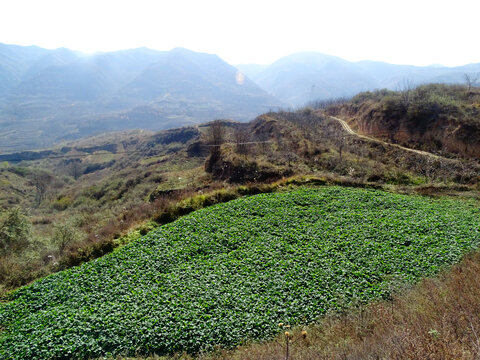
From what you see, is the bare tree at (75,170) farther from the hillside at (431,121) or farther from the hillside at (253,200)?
the hillside at (431,121)

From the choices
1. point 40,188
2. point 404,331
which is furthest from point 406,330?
point 40,188

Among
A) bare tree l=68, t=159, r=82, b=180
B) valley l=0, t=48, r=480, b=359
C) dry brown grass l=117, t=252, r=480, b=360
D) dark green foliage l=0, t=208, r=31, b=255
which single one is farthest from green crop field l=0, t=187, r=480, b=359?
bare tree l=68, t=159, r=82, b=180

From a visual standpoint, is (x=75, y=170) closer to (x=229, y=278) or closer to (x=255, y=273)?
(x=229, y=278)

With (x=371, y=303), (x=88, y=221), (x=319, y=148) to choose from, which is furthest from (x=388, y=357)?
(x=319, y=148)

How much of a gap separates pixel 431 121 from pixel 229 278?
44908mm

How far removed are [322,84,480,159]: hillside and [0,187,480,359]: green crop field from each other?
23.7 meters

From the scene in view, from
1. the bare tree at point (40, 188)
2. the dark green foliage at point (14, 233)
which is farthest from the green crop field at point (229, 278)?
the bare tree at point (40, 188)

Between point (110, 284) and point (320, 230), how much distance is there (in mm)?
11802

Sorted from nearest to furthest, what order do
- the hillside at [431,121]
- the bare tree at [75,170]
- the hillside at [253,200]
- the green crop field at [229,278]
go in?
the green crop field at [229,278]
the hillside at [253,200]
the hillside at [431,121]
the bare tree at [75,170]

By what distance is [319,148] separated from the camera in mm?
38969

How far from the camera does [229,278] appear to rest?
1219cm

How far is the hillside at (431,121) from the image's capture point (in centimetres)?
3622

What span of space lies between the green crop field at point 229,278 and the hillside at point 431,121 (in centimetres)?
2374


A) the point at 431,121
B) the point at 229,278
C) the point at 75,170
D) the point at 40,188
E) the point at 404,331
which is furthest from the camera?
the point at 75,170
